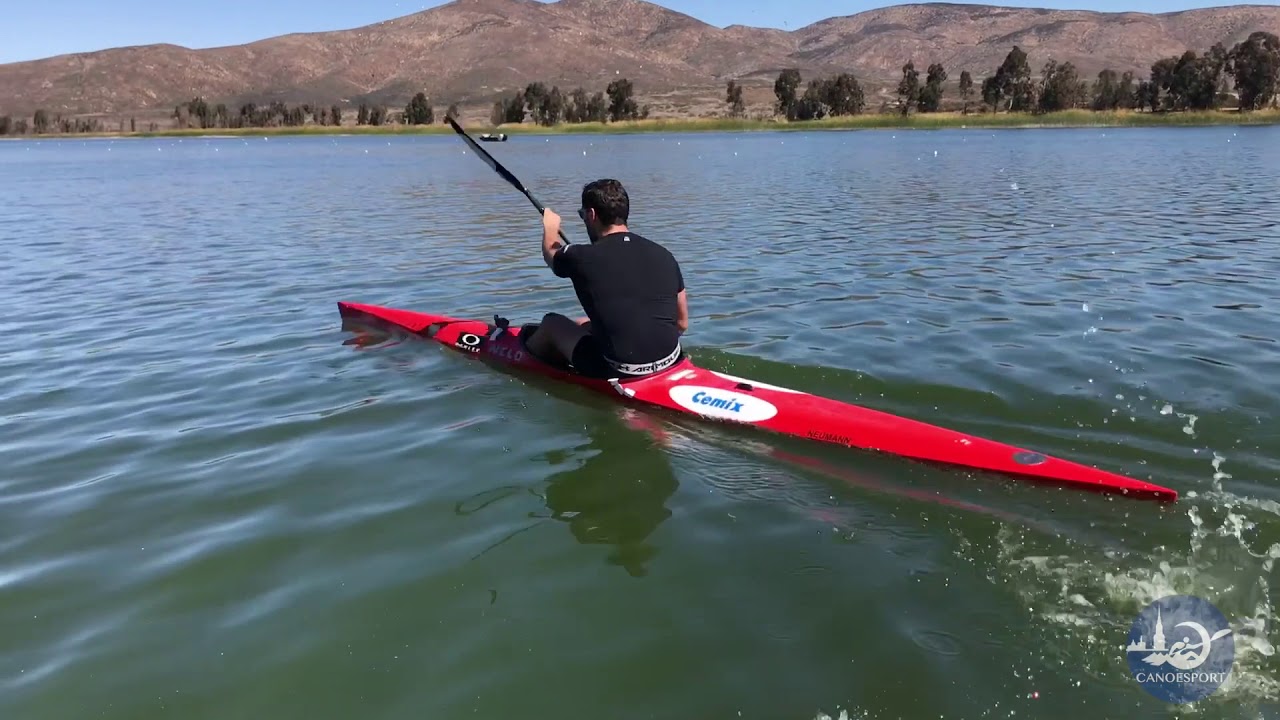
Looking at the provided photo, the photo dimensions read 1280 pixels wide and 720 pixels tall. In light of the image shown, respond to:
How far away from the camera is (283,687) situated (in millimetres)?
4191

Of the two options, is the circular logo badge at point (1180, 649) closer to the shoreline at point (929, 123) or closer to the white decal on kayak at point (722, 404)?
the white decal on kayak at point (722, 404)

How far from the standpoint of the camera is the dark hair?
7461 millimetres

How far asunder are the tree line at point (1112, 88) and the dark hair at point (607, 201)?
103928mm

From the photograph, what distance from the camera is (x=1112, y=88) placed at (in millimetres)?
103625

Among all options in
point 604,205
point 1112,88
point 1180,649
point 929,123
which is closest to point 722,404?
point 604,205

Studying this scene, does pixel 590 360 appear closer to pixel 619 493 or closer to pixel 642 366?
pixel 642 366

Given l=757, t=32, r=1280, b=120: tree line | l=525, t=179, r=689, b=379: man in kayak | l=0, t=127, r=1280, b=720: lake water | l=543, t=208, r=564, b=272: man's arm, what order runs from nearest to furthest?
1. l=0, t=127, r=1280, b=720: lake water
2. l=525, t=179, r=689, b=379: man in kayak
3. l=543, t=208, r=564, b=272: man's arm
4. l=757, t=32, r=1280, b=120: tree line

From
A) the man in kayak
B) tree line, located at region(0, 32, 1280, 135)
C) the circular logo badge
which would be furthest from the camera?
tree line, located at region(0, 32, 1280, 135)

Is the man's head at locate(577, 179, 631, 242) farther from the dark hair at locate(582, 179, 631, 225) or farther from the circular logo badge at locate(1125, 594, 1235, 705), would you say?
the circular logo badge at locate(1125, 594, 1235, 705)

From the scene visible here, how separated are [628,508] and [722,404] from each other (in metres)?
1.90

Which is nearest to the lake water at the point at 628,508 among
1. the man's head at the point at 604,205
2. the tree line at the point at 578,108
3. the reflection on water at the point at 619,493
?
the reflection on water at the point at 619,493

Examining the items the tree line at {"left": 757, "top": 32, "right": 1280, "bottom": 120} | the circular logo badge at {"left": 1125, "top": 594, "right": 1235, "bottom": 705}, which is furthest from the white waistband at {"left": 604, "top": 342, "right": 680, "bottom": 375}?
the tree line at {"left": 757, "top": 32, "right": 1280, "bottom": 120}

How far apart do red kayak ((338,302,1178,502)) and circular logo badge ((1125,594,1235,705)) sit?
1419 mm

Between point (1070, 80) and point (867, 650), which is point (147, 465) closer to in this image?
point (867, 650)
